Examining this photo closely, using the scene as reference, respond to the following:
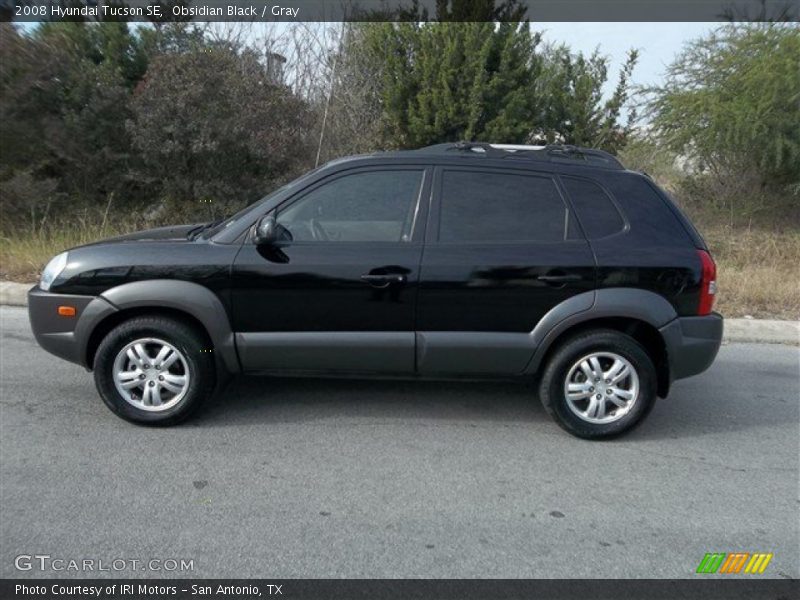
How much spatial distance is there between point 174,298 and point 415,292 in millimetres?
1512

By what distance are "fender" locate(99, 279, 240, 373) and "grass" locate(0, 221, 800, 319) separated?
5.14 meters

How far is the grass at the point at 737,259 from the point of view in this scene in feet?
26.0

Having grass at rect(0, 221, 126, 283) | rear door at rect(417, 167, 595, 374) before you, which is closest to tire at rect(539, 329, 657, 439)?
rear door at rect(417, 167, 595, 374)

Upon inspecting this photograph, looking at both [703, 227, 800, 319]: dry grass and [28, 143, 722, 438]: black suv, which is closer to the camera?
[28, 143, 722, 438]: black suv

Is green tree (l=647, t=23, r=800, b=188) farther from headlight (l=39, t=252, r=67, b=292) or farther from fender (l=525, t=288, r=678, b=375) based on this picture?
headlight (l=39, t=252, r=67, b=292)

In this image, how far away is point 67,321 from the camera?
416cm

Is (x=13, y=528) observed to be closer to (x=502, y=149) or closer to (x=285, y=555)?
(x=285, y=555)

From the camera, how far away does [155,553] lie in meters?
2.92

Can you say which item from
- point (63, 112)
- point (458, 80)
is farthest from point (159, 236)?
point (458, 80)

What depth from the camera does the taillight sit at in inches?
162

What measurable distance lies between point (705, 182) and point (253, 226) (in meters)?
11.8

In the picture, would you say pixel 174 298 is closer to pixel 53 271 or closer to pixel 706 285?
pixel 53 271

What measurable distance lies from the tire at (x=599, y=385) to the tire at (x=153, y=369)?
2.26 meters
